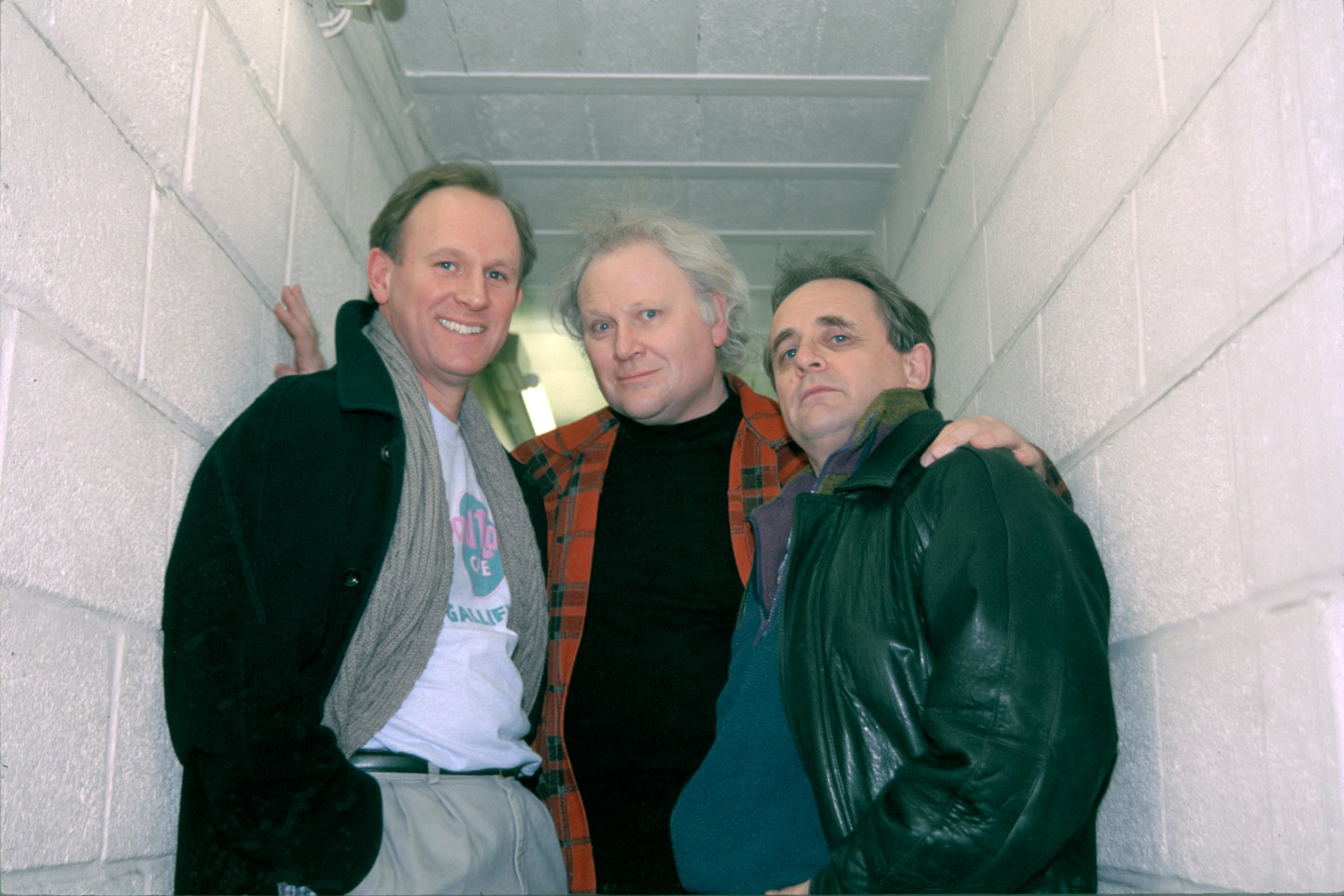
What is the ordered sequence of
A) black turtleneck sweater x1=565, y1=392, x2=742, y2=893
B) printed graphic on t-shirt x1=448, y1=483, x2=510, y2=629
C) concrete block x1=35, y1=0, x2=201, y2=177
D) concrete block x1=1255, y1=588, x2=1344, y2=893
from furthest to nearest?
black turtleneck sweater x1=565, y1=392, x2=742, y2=893 < printed graphic on t-shirt x1=448, y1=483, x2=510, y2=629 < concrete block x1=35, y1=0, x2=201, y2=177 < concrete block x1=1255, y1=588, x2=1344, y2=893

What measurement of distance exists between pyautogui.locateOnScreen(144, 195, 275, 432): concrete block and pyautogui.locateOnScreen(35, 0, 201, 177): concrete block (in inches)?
4.1

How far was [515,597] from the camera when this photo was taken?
177cm

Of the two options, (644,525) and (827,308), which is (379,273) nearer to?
(644,525)

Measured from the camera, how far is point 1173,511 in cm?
130

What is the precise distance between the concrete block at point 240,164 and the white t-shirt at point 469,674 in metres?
0.44

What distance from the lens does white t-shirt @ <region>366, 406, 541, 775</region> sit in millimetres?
1540

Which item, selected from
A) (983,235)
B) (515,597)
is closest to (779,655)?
(515,597)

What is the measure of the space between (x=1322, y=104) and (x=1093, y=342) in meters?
0.66

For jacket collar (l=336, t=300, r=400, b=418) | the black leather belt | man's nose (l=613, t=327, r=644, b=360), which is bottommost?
the black leather belt

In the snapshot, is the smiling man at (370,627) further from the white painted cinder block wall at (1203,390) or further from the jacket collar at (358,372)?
the white painted cinder block wall at (1203,390)

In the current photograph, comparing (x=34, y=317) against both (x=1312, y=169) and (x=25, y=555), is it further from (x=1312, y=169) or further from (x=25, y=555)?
(x=1312, y=169)

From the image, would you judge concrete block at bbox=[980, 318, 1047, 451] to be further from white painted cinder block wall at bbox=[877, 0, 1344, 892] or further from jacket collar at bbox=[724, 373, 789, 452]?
jacket collar at bbox=[724, 373, 789, 452]

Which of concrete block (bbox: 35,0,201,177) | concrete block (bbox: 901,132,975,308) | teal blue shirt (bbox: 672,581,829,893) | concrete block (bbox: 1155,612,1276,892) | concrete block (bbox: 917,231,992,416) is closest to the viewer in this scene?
concrete block (bbox: 1155,612,1276,892)

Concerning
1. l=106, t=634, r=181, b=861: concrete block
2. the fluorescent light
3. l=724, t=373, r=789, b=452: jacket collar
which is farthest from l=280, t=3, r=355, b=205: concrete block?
the fluorescent light
